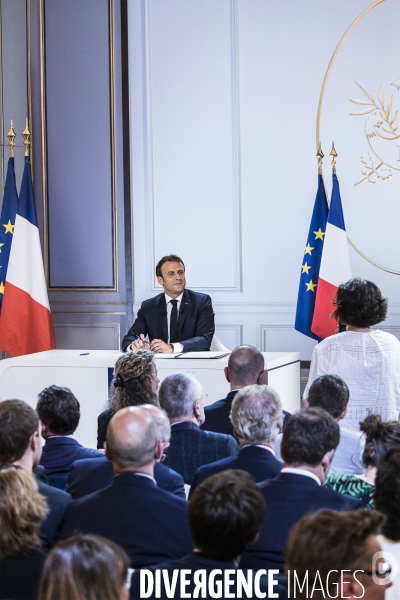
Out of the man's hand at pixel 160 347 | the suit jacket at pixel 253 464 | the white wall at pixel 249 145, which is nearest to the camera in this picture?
the suit jacket at pixel 253 464

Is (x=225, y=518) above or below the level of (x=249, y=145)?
below

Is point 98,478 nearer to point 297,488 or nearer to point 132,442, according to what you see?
point 132,442

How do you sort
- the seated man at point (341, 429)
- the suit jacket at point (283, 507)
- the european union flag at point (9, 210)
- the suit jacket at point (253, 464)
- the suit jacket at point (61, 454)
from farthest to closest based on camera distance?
the european union flag at point (9, 210), the suit jacket at point (61, 454), the seated man at point (341, 429), the suit jacket at point (253, 464), the suit jacket at point (283, 507)

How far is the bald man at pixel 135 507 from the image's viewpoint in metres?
2.10

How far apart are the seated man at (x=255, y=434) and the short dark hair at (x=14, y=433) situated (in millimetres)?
554

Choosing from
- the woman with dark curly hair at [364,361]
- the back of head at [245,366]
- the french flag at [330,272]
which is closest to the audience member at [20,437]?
the back of head at [245,366]

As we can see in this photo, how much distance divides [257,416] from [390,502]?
790mm

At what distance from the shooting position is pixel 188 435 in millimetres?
3049

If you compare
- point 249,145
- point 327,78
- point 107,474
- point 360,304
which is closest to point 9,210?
point 249,145

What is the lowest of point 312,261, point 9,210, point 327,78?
point 312,261

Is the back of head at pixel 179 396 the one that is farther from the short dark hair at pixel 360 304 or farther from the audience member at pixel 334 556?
the audience member at pixel 334 556

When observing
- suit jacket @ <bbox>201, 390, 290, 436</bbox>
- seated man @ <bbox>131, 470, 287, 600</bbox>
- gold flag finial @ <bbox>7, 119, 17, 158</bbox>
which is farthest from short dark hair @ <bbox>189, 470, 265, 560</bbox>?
gold flag finial @ <bbox>7, 119, 17, 158</bbox>

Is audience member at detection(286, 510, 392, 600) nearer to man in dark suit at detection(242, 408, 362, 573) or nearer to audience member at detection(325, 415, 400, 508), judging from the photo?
man in dark suit at detection(242, 408, 362, 573)

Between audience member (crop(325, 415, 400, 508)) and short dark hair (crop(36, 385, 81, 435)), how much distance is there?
3.68 feet
